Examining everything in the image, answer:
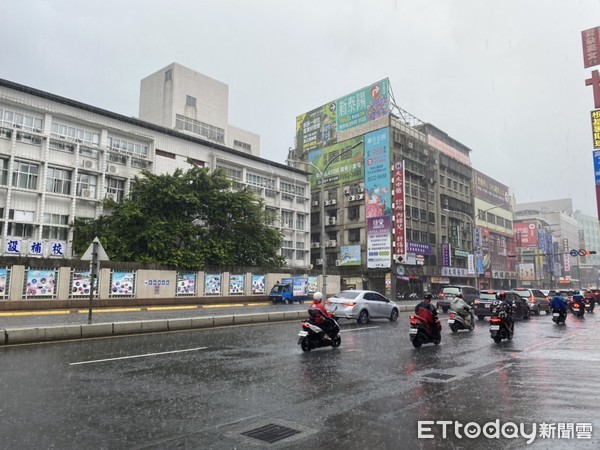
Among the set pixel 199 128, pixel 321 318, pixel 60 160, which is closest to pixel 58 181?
pixel 60 160

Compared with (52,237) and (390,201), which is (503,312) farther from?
(390,201)

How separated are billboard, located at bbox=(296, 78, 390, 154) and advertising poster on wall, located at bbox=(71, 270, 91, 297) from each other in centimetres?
3915

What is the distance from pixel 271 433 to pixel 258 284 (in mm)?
31423

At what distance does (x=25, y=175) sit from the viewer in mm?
33594

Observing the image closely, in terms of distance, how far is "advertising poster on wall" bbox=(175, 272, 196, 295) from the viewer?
99.8ft

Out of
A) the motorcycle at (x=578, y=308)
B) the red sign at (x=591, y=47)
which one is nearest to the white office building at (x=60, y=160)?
the motorcycle at (x=578, y=308)

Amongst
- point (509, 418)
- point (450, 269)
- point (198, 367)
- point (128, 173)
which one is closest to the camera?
point (509, 418)

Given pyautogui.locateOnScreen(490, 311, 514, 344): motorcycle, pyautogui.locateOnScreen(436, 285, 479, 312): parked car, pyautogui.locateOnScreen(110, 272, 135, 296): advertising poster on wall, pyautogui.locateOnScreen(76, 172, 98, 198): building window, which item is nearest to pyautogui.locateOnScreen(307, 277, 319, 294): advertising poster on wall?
pyautogui.locateOnScreen(436, 285, 479, 312): parked car

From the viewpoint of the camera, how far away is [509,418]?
5148 millimetres

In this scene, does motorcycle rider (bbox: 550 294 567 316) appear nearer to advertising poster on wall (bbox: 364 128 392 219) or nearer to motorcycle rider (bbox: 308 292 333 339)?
motorcycle rider (bbox: 308 292 333 339)

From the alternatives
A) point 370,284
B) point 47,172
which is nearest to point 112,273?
point 47,172

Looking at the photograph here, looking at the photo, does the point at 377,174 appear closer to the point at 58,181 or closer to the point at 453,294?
the point at 453,294

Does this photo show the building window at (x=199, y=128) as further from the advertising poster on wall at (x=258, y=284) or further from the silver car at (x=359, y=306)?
the silver car at (x=359, y=306)

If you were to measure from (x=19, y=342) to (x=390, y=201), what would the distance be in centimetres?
4315
